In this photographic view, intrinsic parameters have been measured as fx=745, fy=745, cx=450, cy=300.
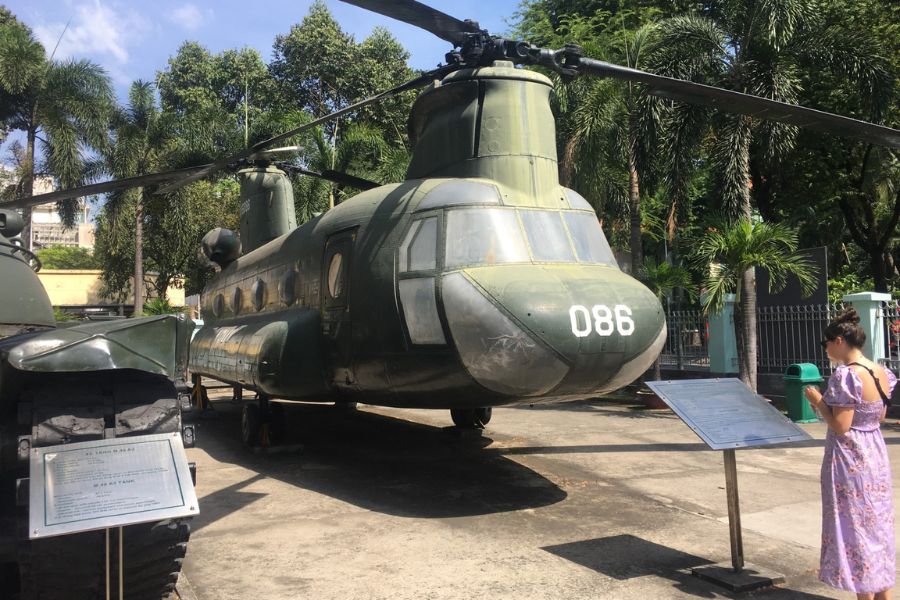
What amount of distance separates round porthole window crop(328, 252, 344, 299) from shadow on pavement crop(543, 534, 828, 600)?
3.51 metres

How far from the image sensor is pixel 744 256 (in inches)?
496

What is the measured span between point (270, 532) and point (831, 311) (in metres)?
11.5

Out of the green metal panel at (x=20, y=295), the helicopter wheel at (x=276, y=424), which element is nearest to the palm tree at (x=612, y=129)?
the helicopter wheel at (x=276, y=424)

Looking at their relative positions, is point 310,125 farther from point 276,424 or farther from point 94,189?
point 276,424

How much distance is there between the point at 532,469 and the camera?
8.30 metres

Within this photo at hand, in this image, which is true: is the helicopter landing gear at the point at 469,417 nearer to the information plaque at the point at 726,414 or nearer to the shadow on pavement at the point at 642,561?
the shadow on pavement at the point at 642,561

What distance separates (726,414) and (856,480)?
100 cm

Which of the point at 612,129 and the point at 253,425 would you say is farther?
the point at 612,129

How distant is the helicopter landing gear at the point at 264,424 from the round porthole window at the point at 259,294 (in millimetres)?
1354

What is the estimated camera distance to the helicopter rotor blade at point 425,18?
18.6 feet

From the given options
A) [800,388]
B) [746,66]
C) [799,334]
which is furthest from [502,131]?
[799,334]

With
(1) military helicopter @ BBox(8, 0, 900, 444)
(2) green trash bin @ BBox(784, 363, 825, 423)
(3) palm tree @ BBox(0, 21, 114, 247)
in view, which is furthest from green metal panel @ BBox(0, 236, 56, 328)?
(3) palm tree @ BBox(0, 21, 114, 247)

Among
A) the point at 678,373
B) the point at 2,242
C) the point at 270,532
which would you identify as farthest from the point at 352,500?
the point at 678,373

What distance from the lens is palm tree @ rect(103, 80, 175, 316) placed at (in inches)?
1086
